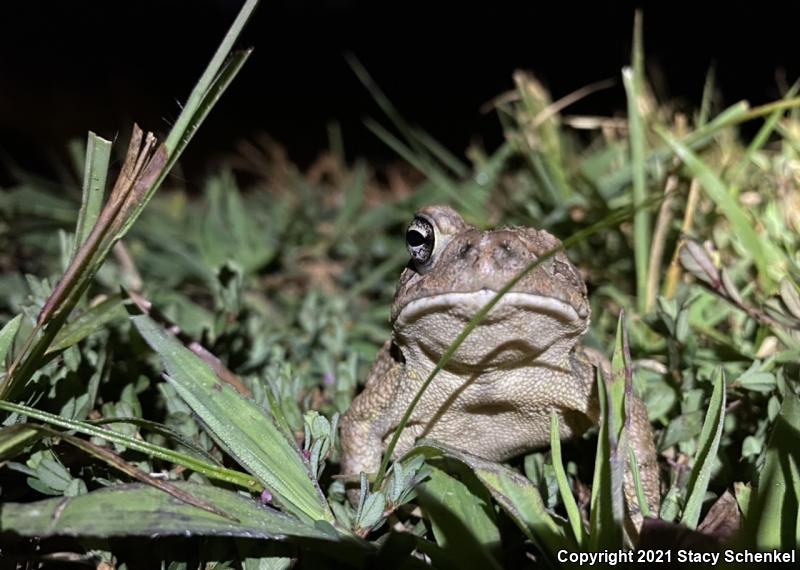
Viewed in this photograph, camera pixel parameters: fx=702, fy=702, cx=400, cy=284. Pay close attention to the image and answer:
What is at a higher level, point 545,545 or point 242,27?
point 242,27

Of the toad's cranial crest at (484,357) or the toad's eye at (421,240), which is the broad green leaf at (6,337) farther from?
the toad's eye at (421,240)

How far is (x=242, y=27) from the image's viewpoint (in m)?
1.48

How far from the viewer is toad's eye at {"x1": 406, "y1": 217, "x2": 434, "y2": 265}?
1708 mm

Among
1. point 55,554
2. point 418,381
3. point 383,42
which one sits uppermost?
point 383,42

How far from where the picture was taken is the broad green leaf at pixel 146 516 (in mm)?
1186

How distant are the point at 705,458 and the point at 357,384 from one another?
3.90 ft

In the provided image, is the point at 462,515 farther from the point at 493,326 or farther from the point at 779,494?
the point at 779,494

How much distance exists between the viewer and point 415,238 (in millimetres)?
1726

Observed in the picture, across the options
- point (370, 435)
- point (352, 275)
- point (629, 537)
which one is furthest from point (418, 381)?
point (352, 275)

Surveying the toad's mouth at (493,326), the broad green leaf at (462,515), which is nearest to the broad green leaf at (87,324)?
the toad's mouth at (493,326)

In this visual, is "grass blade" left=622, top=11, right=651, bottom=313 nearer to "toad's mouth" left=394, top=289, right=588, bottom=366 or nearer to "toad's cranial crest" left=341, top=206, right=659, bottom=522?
"toad's cranial crest" left=341, top=206, right=659, bottom=522

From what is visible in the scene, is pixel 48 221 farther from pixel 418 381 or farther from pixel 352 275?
pixel 418 381

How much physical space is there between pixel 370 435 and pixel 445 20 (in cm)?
767

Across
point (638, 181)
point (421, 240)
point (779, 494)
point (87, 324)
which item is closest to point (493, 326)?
point (421, 240)
